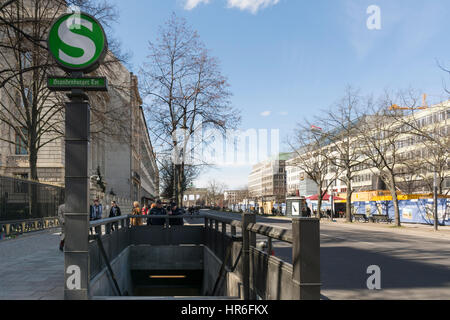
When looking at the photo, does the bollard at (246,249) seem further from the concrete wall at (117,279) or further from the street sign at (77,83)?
the street sign at (77,83)

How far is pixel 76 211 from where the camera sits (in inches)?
255

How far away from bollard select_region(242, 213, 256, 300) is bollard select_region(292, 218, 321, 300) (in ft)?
8.55

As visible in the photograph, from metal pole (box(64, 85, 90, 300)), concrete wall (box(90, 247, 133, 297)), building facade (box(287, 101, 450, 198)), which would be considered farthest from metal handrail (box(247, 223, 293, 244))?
building facade (box(287, 101, 450, 198))

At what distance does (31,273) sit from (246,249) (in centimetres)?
531

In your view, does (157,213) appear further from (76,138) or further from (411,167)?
(411,167)

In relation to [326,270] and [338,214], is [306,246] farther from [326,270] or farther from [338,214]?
[338,214]

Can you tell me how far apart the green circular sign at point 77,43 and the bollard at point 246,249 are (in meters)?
3.27

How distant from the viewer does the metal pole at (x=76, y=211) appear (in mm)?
6461

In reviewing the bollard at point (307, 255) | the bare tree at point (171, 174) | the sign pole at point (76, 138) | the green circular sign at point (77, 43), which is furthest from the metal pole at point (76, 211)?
the bare tree at point (171, 174)

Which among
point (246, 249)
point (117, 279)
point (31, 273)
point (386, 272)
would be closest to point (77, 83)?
point (246, 249)
